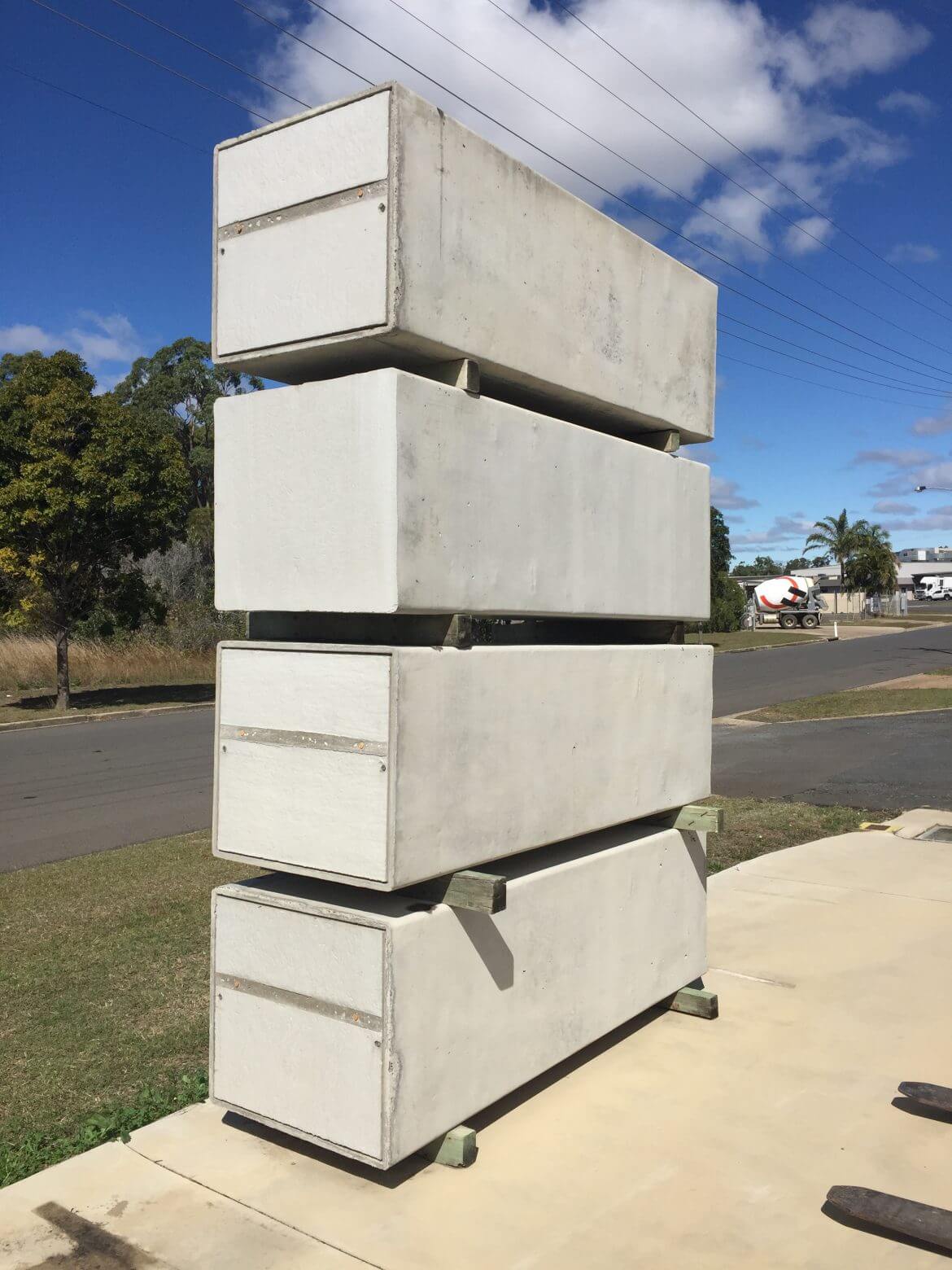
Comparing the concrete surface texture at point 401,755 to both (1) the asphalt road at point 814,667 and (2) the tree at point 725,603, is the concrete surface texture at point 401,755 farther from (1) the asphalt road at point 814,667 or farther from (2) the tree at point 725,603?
(2) the tree at point 725,603

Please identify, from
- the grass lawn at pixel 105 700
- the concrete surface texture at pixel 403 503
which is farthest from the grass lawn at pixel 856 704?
the concrete surface texture at pixel 403 503

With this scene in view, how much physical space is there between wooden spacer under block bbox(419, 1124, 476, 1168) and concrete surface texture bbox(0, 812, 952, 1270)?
35mm

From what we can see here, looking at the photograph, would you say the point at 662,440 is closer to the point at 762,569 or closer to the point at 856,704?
the point at 856,704

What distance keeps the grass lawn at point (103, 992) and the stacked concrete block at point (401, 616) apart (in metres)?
0.66

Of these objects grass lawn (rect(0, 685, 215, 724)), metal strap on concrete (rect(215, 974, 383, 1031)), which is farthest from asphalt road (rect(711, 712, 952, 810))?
grass lawn (rect(0, 685, 215, 724))

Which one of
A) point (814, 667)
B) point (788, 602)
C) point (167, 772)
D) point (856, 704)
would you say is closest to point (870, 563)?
point (788, 602)

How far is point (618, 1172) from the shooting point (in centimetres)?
298

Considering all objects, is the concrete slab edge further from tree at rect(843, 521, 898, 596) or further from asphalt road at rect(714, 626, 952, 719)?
tree at rect(843, 521, 898, 596)

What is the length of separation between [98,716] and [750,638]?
3197cm

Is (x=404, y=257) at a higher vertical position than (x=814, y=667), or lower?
higher

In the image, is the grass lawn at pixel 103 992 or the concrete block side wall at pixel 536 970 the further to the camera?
the grass lawn at pixel 103 992

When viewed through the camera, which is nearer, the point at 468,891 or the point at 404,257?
the point at 404,257

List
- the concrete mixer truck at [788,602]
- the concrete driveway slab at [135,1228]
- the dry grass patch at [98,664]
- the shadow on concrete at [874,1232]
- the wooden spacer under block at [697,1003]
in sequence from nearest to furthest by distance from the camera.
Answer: the concrete driveway slab at [135,1228]
the shadow on concrete at [874,1232]
the wooden spacer under block at [697,1003]
the dry grass patch at [98,664]
the concrete mixer truck at [788,602]

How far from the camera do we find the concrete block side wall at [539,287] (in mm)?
2871
